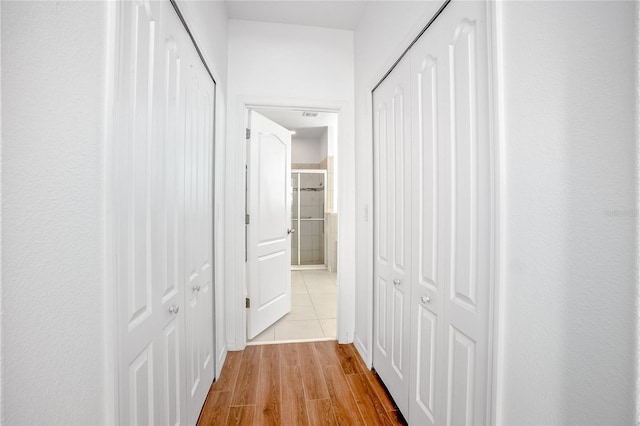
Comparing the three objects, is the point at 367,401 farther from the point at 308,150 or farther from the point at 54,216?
the point at 308,150

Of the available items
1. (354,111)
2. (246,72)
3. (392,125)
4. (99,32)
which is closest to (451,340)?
(392,125)

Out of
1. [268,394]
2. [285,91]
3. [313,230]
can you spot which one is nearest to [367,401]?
[268,394]

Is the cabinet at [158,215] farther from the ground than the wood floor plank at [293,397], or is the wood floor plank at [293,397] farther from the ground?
the cabinet at [158,215]

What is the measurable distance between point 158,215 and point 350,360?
1832 millimetres

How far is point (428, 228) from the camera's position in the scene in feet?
4.43

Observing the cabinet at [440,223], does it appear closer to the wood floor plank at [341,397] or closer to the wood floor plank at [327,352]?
the wood floor plank at [341,397]

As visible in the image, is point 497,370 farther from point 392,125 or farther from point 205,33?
point 205,33

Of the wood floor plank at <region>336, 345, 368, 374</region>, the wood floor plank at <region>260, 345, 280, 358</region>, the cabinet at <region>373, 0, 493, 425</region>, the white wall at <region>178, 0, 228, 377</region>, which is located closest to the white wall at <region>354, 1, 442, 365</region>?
the wood floor plank at <region>336, 345, 368, 374</region>

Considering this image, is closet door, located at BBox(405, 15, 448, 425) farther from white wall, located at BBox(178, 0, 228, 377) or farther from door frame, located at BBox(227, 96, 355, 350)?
white wall, located at BBox(178, 0, 228, 377)

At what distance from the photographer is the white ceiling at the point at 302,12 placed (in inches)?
84.6

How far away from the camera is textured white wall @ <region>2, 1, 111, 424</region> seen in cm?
48

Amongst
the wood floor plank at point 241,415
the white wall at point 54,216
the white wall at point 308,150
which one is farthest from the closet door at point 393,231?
the white wall at point 308,150

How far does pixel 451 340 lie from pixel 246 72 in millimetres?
2369

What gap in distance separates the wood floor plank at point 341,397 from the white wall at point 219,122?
80cm
